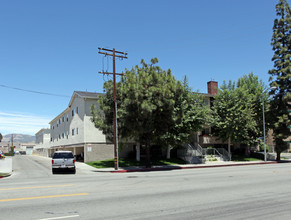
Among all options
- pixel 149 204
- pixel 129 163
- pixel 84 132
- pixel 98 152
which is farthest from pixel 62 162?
pixel 149 204

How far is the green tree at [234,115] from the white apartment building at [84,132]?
13997mm

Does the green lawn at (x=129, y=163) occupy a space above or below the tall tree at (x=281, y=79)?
below

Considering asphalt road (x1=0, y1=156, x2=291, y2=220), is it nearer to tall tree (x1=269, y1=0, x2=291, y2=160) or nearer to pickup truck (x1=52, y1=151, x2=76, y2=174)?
pickup truck (x1=52, y1=151, x2=76, y2=174)

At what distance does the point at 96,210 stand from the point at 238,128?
93.2ft

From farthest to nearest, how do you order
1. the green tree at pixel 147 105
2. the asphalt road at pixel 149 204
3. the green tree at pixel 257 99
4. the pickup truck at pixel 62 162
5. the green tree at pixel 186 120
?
the green tree at pixel 257 99
the green tree at pixel 186 120
the green tree at pixel 147 105
the pickup truck at pixel 62 162
the asphalt road at pixel 149 204

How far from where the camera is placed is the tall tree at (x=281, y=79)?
3372 cm

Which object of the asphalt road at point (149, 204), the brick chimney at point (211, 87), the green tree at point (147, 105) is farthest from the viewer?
the brick chimney at point (211, 87)

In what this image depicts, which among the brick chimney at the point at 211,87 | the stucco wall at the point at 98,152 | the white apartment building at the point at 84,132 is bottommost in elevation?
the stucco wall at the point at 98,152

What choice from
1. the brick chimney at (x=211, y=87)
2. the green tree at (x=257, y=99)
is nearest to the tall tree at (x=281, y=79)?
the green tree at (x=257, y=99)

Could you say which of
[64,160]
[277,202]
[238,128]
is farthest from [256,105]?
[277,202]

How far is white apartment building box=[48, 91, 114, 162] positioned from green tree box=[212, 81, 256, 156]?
13997 mm

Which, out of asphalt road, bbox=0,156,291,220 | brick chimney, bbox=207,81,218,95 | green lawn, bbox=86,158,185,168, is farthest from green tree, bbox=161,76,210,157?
asphalt road, bbox=0,156,291,220

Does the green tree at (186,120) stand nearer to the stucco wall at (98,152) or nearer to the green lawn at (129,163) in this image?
the green lawn at (129,163)

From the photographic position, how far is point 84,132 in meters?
31.3
